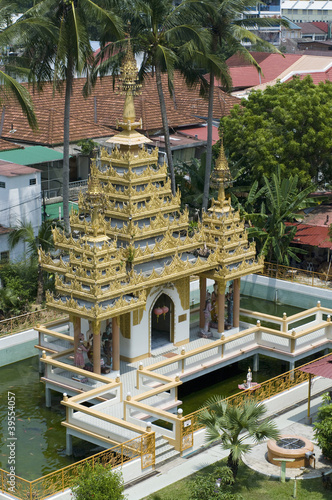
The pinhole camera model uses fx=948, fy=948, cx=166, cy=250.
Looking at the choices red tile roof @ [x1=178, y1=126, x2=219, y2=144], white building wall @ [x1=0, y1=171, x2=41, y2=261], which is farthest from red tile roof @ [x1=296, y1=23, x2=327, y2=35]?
white building wall @ [x1=0, y1=171, x2=41, y2=261]

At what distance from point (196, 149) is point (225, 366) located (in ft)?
76.9

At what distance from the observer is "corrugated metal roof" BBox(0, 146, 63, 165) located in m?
44.2

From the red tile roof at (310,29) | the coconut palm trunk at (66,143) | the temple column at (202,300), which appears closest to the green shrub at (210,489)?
the temple column at (202,300)

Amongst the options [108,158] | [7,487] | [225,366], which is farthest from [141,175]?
[7,487]

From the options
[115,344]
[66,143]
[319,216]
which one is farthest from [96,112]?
[115,344]

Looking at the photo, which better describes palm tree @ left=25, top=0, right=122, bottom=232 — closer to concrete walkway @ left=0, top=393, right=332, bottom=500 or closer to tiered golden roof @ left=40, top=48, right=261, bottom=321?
tiered golden roof @ left=40, top=48, right=261, bottom=321

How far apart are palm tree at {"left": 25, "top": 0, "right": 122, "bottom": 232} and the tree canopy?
406 inches

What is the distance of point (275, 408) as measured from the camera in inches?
1144

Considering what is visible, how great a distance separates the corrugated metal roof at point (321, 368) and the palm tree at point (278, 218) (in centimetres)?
1423

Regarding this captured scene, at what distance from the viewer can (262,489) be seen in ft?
80.0

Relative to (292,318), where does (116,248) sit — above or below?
above

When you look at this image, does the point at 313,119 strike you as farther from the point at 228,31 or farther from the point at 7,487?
the point at 7,487

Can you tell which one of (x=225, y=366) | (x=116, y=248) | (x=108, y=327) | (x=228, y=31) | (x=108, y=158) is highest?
(x=228, y=31)

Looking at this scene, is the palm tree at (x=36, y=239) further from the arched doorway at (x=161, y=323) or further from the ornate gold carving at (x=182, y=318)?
the ornate gold carving at (x=182, y=318)
